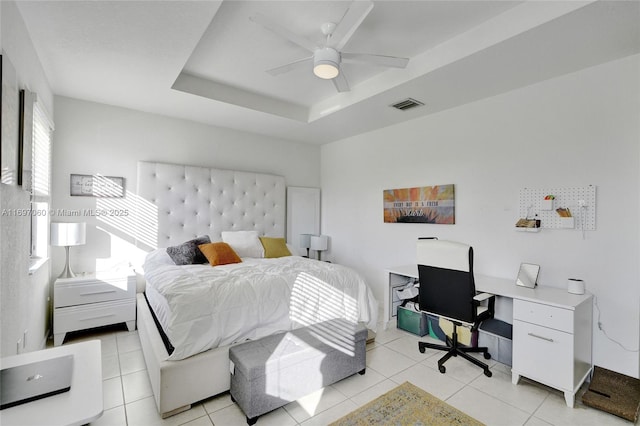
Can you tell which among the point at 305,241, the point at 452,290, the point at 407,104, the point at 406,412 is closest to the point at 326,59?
the point at 407,104

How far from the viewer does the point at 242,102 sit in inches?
139

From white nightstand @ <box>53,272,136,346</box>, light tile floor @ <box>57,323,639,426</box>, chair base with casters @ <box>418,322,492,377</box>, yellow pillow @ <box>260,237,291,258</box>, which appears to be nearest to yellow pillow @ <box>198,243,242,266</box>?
yellow pillow @ <box>260,237,291,258</box>

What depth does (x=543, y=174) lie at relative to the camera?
2.76 m

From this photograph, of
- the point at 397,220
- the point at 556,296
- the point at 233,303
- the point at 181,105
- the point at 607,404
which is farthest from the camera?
the point at 397,220

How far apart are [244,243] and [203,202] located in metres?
0.81

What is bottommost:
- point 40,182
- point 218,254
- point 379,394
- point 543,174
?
point 379,394

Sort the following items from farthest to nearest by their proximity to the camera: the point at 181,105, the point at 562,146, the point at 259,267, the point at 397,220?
the point at 397,220 → the point at 181,105 → the point at 259,267 → the point at 562,146

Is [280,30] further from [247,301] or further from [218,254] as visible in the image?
[218,254]

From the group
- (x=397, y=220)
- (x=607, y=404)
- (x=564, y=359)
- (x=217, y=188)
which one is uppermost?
(x=217, y=188)

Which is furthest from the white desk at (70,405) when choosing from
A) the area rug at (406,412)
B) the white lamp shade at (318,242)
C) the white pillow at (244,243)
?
the white lamp shade at (318,242)

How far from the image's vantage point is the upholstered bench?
1.89m

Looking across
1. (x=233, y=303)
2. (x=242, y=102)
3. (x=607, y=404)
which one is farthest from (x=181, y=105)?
(x=607, y=404)

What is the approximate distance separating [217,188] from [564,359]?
13.1ft

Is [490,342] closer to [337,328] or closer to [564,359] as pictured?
[564,359]
